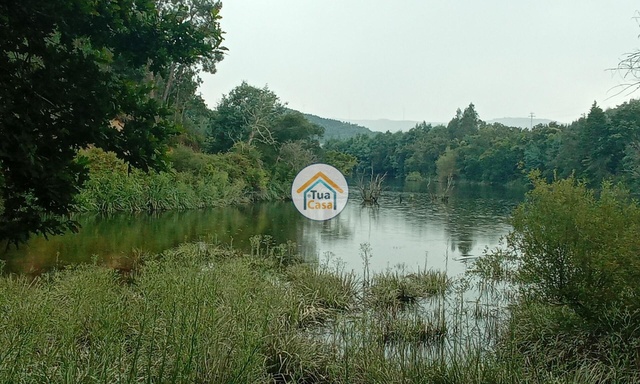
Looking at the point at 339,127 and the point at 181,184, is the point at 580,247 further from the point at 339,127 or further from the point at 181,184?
the point at 339,127

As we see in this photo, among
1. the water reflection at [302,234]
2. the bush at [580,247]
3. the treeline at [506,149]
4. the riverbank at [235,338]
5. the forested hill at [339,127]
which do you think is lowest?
the water reflection at [302,234]

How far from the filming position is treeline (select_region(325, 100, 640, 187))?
96.9 feet

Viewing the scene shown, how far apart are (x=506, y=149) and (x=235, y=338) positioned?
48.1 metres

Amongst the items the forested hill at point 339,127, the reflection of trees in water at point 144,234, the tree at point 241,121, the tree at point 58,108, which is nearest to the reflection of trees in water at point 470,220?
the reflection of trees in water at point 144,234

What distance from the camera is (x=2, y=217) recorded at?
270 cm

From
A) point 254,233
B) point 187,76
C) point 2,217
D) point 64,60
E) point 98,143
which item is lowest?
point 254,233

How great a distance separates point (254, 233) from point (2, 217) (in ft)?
38.3

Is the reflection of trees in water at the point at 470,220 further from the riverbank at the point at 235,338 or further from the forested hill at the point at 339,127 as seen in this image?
the forested hill at the point at 339,127

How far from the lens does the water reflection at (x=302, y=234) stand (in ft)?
33.4

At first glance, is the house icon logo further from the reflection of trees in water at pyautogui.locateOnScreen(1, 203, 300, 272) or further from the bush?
the bush

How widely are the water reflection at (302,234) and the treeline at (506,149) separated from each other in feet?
10.2

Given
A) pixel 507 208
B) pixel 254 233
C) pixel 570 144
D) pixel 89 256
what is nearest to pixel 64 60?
pixel 89 256

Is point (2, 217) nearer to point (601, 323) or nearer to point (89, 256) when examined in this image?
point (601, 323)

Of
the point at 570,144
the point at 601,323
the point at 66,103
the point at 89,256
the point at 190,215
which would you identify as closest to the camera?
the point at 66,103
